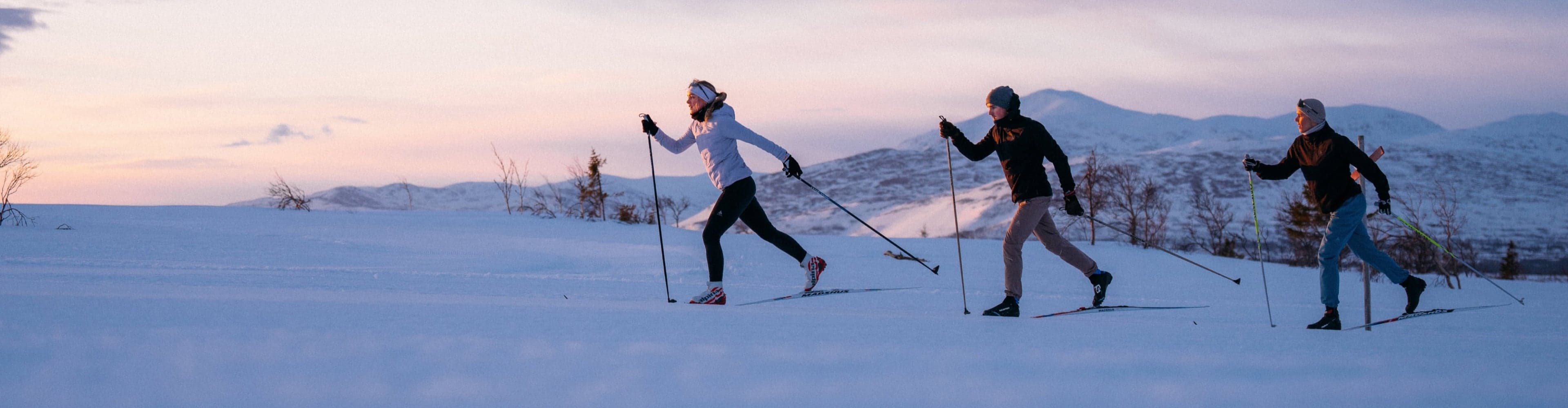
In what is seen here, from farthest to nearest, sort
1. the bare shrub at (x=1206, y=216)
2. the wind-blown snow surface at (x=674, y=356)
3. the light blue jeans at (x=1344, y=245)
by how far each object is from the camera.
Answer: the bare shrub at (x=1206, y=216)
the light blue jeans at (x=1344, y=245)
the wind-blown snow surface at (x=674, y=356)

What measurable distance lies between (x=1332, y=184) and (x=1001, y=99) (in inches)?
78.9

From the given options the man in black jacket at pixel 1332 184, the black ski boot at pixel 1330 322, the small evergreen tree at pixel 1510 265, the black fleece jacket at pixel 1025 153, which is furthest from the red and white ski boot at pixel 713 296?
the small evergreen tree at pixel 1510 265

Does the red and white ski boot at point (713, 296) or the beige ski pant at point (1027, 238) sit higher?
the beige ski pant at point (1027, 238)

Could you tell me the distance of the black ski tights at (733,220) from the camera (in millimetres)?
6000

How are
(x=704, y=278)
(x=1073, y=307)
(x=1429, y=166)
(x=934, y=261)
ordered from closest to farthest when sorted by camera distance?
(x=1073, y=307)
(x=704, y=278)
(x=934, y=261)
(x=1429, y=166)

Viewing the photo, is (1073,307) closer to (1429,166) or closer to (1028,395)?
(1028,395)

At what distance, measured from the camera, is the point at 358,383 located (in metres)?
2.88

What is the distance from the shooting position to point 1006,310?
5816 mm

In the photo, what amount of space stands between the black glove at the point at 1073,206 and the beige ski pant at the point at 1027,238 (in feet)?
0.38

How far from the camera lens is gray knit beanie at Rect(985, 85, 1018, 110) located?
573cm

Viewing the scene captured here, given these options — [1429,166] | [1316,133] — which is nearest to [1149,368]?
[1316,133]

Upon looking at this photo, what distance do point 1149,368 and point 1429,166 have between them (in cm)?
6460

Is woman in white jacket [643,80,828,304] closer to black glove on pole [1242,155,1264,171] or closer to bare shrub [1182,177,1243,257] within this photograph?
black glove on pole [1242,155,1264,171]

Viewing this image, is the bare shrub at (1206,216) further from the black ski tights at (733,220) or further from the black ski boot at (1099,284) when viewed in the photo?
the black ski tights at (733,220)
